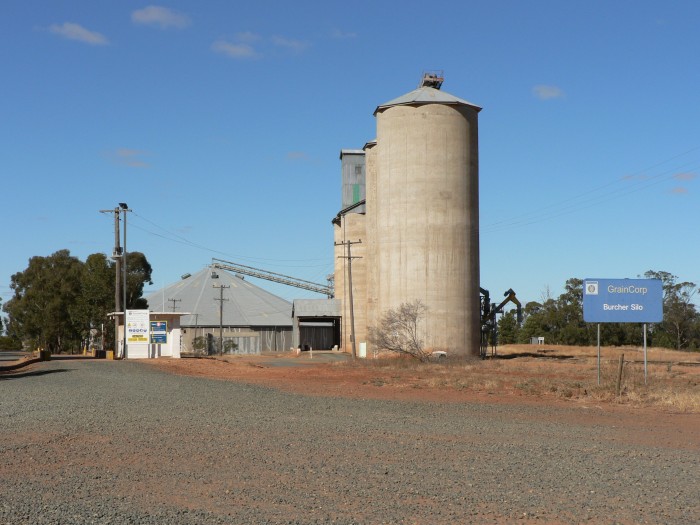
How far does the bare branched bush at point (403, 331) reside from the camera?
56844mm

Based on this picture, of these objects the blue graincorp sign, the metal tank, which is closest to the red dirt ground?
the blue graincorp sign

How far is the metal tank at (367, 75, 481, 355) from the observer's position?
58.5 metres

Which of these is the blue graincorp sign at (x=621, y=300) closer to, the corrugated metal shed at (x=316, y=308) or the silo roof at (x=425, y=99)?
the silo roof at (x=425, y=99)

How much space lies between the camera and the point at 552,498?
10.1 meters

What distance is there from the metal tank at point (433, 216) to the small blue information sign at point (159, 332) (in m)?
15.1

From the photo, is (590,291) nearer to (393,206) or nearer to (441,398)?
(441,398)

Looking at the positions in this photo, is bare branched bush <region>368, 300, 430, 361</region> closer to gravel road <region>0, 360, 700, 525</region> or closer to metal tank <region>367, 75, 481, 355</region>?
metal tank <region>367, 75, 481, 355</region>

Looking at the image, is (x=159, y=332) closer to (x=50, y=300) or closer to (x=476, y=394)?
(x=476, y=394)

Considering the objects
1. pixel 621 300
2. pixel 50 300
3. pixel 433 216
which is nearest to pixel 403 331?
pixel 433 216

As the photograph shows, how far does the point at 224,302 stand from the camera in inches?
4033

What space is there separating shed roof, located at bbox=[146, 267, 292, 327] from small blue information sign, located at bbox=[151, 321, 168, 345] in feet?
128

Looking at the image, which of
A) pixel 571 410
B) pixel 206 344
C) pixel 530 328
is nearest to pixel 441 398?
pixel 571 410

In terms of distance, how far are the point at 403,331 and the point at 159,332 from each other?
15926 mm

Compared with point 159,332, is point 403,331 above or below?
below
